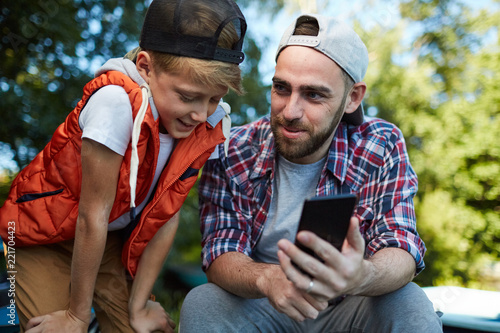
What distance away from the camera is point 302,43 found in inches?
81.0

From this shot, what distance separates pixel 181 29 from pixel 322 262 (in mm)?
965

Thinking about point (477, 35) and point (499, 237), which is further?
point (477, 35)

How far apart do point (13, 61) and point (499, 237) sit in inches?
357

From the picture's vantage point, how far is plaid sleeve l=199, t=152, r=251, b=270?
2074 millimetres

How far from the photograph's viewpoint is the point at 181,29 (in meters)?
1.62

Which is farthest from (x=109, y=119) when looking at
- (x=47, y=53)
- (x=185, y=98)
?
(x=47, y=53)

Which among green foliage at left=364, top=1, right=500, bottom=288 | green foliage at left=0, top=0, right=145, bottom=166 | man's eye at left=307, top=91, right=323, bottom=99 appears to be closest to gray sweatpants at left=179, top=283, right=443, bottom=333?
man's eye at left=307, top=91, right=323, bottom=99

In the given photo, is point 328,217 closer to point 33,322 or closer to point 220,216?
point 220,216

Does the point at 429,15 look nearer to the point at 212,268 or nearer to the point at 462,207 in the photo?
the point at 462,207

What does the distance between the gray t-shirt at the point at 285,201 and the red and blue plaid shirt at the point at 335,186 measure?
0.15 feet

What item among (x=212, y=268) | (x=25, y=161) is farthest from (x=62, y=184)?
(x=25, y=161)

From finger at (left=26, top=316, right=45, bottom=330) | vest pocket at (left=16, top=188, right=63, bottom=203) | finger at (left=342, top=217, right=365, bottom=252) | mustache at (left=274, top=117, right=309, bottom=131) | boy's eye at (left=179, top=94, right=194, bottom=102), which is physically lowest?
finger at (left=26, top=316, right=45, bottom=330)

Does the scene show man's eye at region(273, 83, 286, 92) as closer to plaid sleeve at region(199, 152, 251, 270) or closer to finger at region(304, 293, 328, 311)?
plaid sleeve at region(199, 152, 251, 270)

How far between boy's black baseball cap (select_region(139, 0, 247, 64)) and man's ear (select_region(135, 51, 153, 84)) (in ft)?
0.11
